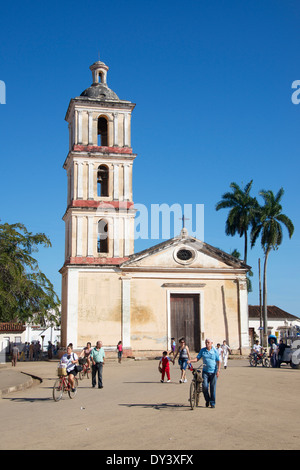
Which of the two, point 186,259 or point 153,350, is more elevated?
point 186,259

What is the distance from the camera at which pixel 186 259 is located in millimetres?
34188

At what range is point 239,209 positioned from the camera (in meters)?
44.9

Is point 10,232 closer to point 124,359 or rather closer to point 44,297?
point 44,297

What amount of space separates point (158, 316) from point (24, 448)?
2549cm

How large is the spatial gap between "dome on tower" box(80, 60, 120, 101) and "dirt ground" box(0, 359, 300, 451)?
22.3 m

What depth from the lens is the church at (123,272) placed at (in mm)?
32375

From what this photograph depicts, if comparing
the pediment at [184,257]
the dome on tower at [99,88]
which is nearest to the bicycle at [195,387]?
the pediment at [184,257]

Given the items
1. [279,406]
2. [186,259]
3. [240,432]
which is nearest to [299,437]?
[240,432]

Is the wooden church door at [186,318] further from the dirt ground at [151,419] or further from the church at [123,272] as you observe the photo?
the dirt ground at [151,419]

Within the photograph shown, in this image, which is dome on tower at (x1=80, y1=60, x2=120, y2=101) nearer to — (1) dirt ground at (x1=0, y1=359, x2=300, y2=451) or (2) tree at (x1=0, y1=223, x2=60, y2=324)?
→ (2) tree at (x1=0, y1=223, x2=60, y2=324)

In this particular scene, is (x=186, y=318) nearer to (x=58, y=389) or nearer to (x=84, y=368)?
(x=84, y=368)


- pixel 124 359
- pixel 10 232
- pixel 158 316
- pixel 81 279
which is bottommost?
pixel 124 359

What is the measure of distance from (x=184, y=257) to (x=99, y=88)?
12195 millimetres

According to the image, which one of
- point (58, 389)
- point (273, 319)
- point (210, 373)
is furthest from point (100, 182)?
point (273, 319)
